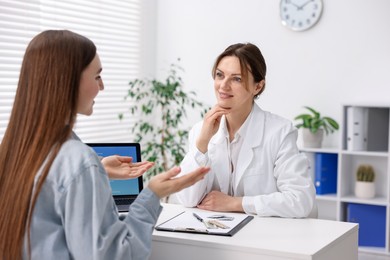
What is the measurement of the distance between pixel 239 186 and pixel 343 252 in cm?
64

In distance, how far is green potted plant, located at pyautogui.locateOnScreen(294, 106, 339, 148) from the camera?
5.06m

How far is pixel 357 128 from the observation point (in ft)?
16.2

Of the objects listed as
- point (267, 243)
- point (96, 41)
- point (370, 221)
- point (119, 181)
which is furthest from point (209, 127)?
point (370, 221)

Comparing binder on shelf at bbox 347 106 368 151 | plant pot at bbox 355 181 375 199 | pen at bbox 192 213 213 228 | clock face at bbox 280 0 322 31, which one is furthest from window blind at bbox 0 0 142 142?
pen at bbox 192 213 213 228

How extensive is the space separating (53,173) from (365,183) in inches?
147

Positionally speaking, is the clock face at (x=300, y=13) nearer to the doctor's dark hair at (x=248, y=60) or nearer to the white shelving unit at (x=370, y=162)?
the white shelving unit at (x=370, y=162)

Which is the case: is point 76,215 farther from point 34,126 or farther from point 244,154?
point 244,154

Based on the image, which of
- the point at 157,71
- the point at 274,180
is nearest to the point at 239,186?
the point at 274,180

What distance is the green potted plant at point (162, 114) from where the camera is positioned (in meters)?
5.11

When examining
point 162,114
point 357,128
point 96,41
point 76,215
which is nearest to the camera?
point 76,215

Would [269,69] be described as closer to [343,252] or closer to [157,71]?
[157,71]

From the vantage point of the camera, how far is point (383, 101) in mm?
4984

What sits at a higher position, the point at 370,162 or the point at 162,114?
the point at 162,114

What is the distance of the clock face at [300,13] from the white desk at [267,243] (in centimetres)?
291
